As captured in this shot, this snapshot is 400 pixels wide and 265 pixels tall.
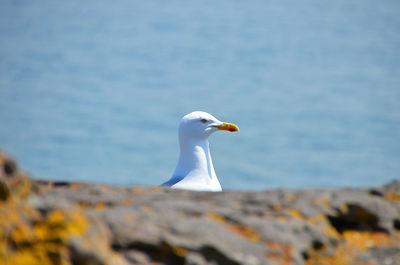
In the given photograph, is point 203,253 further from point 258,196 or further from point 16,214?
point 16,214

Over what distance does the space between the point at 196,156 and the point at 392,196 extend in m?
4.09

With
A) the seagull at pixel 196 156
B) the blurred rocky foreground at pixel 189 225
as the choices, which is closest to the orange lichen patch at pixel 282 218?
the blurred rocky foreground at pixel 189 225

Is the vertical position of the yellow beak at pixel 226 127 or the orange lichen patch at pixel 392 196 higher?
the yellow beak at pixel 226 127

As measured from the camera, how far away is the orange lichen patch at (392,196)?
2.88 metres

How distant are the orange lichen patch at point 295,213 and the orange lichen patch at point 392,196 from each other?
0.53 m

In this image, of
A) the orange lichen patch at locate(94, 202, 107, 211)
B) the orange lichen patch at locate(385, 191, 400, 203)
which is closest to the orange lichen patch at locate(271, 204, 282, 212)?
the orange lichen patch at locate(385, 191, 400, 203)

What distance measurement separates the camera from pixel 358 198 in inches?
109

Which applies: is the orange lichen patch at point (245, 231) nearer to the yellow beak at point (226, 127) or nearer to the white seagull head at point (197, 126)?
the white seagull head at point (197, 126)

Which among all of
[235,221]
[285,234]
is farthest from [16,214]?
[285,234]

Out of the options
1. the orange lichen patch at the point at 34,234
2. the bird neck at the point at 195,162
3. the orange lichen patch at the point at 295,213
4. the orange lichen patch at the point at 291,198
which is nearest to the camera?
the orange lichen patch at the point at 34,234

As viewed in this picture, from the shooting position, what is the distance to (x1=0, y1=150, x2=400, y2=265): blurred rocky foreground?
80.6 inches

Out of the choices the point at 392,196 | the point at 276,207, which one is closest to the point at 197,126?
the point at 392,196

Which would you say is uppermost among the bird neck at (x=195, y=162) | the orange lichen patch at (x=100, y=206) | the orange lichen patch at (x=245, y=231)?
the bird neck at (x=195, y=162)

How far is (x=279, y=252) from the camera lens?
2.40 m
